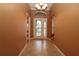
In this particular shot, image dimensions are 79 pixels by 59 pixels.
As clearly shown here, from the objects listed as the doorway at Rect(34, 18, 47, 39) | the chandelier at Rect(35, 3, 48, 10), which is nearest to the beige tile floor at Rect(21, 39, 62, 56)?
the doorway at Rect(34, 18, 47, 39)

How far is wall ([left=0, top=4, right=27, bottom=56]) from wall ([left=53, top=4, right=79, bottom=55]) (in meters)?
0.49

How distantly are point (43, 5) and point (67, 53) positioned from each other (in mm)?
765

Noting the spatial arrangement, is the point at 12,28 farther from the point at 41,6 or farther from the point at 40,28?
the point at 41,6

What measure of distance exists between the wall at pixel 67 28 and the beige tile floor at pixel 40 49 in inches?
4.1

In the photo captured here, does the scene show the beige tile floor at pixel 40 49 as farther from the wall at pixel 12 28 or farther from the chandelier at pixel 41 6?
the chandelier at pixel 41 6

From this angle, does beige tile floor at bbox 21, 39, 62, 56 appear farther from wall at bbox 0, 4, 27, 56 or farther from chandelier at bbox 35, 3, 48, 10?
chandelier at bbox 35, 3, 48, 10

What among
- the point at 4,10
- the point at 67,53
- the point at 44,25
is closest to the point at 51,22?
the point at 44,25

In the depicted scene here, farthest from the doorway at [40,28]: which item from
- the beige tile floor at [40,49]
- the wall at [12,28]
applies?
the wall at [12,28]

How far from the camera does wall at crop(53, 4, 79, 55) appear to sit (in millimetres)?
2846

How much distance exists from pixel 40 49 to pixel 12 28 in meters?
0.51

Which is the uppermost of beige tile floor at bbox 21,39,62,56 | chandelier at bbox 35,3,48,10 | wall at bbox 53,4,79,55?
chandelier at bbox 35,3,48,10

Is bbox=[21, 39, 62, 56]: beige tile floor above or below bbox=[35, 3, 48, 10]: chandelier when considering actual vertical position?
below

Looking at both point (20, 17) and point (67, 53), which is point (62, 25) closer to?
point (67, 53)

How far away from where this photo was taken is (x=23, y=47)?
294 centimetres
